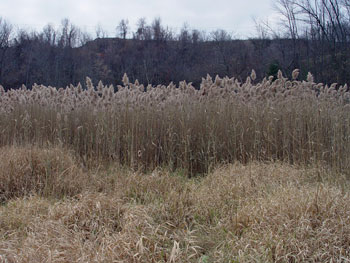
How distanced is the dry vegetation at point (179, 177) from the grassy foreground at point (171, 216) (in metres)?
0.01

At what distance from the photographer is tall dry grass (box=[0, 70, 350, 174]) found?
4250 millimetres

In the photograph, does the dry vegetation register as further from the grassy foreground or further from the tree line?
the tree line

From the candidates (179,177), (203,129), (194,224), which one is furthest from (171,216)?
Result: (203,129)

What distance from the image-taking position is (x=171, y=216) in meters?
2.73

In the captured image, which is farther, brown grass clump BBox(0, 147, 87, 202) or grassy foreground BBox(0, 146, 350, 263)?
brown grass clump BBox(0, 147, 87, 202)

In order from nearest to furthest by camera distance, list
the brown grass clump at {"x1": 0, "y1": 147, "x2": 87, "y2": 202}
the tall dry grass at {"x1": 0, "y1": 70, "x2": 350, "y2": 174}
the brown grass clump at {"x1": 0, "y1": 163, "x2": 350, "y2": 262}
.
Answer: the brown grass clump at {"x1": 0, "y1": 163, "x2": 350, "y2": 262} → the brown grass clump at {"x1": 0, "y1": 147, "x2": 87, "y2": 202} → the tall dry grass at {"x1": 0, "y1": 70, "x2": 350, "y2": 174}

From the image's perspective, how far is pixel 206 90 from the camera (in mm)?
5379

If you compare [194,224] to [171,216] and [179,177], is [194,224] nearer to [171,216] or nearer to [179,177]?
[171,216]

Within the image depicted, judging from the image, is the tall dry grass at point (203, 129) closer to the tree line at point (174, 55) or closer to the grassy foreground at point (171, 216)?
the grassy foreground at point (171, 216)

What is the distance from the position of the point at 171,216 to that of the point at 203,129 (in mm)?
2041

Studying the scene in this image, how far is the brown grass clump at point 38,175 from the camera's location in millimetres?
3535

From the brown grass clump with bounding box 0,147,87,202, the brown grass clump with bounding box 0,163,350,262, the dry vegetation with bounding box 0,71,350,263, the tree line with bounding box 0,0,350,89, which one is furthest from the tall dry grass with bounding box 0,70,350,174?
the tree line with bounding box 0,0,350,89

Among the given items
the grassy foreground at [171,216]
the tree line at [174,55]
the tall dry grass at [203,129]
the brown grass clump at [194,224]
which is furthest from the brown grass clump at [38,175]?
the tree line at [174,55]

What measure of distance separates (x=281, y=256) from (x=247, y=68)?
1082 inches
